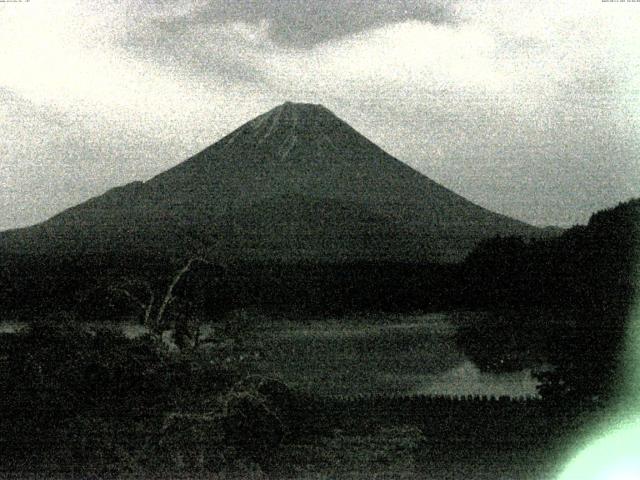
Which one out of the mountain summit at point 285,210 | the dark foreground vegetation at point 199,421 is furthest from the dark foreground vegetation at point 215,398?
the mountain summit at point 285,210

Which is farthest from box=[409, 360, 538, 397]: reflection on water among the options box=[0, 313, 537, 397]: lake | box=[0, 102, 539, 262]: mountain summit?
box=[0, 102, 539, 262]: mountain summit

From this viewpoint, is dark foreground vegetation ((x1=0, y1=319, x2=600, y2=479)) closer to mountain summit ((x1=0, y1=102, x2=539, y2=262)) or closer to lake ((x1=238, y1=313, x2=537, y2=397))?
lake ((x1=238, y1=313, x2=537, y2=397))

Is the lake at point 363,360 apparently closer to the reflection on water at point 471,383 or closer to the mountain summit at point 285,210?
the reflection on water at point 471,383

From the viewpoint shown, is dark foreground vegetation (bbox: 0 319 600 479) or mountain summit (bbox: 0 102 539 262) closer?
dark foreground vegetation (bbox: 0 319 600 479)

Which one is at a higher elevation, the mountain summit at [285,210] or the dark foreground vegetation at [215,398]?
the mountain summit at [285,210]

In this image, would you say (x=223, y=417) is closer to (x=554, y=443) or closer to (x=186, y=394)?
(x=186, y=394)

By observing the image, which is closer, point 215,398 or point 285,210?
point 215,398

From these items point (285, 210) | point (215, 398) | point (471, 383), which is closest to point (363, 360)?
point (471, 383)

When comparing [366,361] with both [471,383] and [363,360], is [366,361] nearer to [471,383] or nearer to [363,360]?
[363,360]

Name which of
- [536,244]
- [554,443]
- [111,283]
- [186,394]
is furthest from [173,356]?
[536,244]
